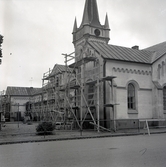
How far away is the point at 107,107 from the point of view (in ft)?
79.2

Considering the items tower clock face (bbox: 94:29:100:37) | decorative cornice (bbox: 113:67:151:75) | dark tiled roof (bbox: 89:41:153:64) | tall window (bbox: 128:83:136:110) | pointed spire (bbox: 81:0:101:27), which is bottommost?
tall window (bbox: 128:83:136:110)

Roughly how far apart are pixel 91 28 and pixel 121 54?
30.0 metres

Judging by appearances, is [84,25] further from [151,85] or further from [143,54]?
[151,85]

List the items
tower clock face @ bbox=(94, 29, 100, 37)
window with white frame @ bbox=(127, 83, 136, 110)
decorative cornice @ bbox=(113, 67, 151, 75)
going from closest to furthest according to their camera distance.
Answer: decorative cornice @ bbox=(113, 67, 151, 75), window with white frame @ bbox=(127, 83, 136, 110), tower clock face @ bbox=(94, 29, 100, 37)

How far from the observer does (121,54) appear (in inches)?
1054

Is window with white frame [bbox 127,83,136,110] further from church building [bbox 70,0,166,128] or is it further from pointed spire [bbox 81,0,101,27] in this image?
pointed spire [bbox 81,0,101,27]

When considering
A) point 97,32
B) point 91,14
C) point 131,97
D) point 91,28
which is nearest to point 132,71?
point 131,97

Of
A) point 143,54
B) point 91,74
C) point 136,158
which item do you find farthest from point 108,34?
point 136,158

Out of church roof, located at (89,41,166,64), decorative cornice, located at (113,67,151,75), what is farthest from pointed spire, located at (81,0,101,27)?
decorative cornice, located at (113,67,151,75)

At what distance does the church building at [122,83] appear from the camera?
79.3 feet

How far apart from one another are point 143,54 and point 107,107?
909 cm

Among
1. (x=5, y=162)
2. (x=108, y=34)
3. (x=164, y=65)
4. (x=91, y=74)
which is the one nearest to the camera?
(x=5, y=162)

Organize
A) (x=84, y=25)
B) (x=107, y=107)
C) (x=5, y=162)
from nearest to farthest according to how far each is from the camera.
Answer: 1. (x=5, y=162)
2. (x=107, y=107)
3. (x=84, y=25)

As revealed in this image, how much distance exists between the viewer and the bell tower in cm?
5441
